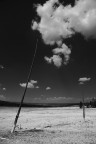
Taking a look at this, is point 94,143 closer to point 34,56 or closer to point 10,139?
point 10,139

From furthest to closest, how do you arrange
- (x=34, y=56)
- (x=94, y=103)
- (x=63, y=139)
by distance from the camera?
(x=94, y=103) < (x=34, y=56) < (x=63, y=139)

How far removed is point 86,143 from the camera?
1215 centimetres

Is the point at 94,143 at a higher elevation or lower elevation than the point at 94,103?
lower

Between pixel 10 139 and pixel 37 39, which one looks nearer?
pixel 10 139

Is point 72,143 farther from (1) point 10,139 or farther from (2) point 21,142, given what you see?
(1) point 10,139

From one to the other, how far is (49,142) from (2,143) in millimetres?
2702

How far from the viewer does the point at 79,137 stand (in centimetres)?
1390

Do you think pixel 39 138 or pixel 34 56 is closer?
pixel 39 138

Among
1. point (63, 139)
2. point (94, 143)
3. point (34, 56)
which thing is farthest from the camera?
point (34, 56)

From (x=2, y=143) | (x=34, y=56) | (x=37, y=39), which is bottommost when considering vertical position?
(x=2, y=143)

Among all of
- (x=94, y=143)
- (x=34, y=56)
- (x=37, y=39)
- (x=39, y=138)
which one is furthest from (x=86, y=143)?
(x=37, y=39)

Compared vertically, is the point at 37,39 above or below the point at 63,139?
above

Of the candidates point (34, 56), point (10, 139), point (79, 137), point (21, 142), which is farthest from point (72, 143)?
point (34, 56)

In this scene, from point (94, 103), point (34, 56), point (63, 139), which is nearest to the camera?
point (63, 139)
